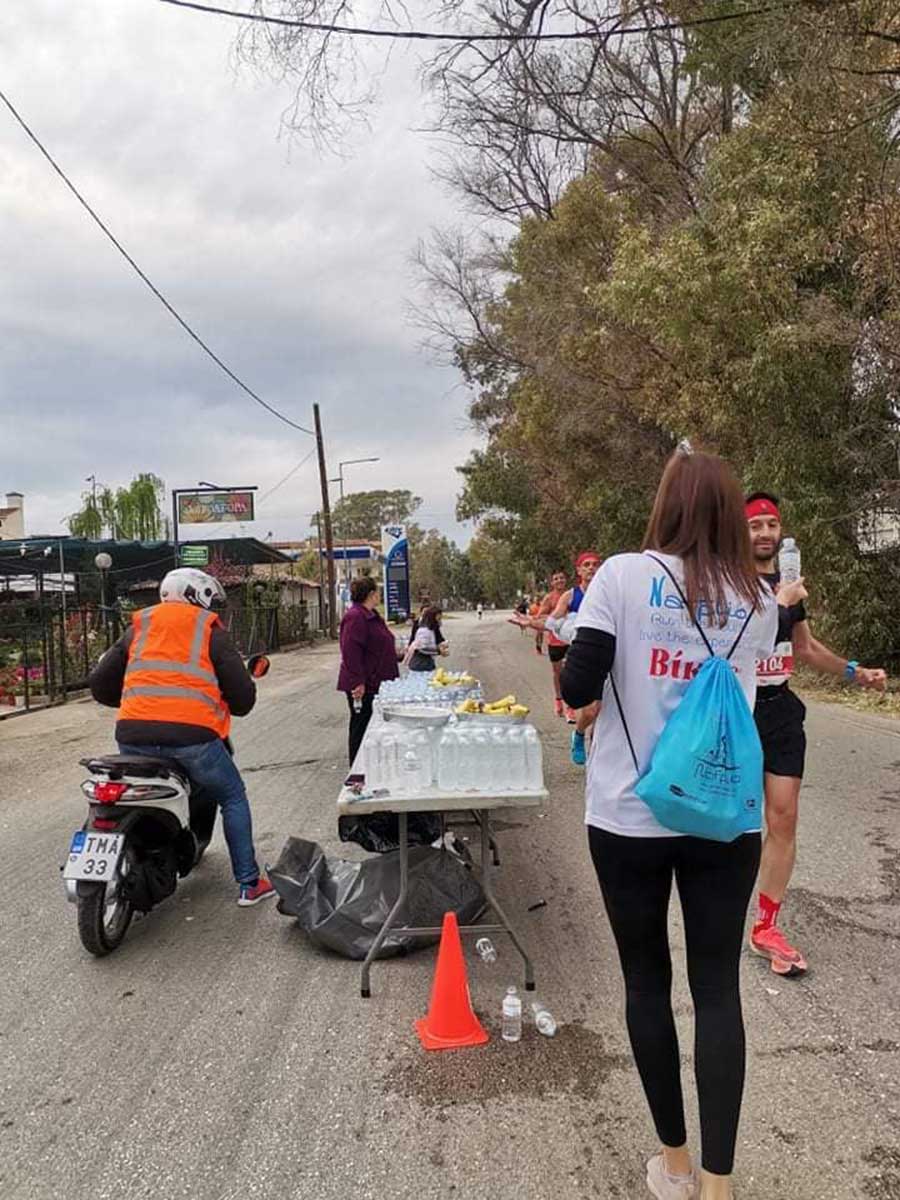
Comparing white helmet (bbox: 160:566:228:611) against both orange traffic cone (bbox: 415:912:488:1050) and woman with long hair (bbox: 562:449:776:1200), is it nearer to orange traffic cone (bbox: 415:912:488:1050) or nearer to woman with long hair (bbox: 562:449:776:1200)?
orange traffic cone (bbox: 415:912:488:1050)

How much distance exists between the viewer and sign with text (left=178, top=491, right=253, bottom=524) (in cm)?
3334

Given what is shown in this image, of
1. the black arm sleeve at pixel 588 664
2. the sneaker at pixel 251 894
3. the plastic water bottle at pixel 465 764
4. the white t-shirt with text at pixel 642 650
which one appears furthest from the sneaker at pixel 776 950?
the sneaker at pixel 251 894

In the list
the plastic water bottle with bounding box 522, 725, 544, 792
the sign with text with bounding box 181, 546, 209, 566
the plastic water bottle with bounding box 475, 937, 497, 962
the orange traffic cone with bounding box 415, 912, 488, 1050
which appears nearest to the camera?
the orange traffic cone with bounding box 415, 912, 488, 1050

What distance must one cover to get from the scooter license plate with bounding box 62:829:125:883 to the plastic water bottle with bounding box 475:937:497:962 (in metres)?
1.75

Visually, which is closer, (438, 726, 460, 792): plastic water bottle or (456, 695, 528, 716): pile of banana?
(438, 726, 460, 792): plastic water bottle

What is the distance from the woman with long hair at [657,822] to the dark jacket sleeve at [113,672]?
312cm

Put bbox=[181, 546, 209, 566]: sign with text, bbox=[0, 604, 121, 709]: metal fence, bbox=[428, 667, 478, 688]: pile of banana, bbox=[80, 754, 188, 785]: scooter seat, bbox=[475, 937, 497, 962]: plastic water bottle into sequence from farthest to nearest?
bbox=[181, 546, 209, 566]: sign with text, bbox=[0, 604, 121, 709]: metal fence, bbox=[428, 667, 478, 688]: pile of banana, bbox=[80, 754, 188, 785]: scooter seat, bbox=[475, 937, 497, 962]: plastic water bottle

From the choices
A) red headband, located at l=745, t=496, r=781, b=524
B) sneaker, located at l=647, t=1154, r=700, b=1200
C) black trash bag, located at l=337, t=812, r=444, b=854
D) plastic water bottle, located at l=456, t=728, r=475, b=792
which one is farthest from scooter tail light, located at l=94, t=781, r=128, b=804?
red headband, located at l=745, t=496, r=781, b=524

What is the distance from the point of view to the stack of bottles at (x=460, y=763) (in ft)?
12.8

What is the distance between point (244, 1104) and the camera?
9.75ft

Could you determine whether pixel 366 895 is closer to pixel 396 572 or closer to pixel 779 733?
pixel 779 733

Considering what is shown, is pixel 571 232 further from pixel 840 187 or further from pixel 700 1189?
pixel 700 1189

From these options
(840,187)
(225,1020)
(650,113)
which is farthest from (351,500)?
(225,1020)

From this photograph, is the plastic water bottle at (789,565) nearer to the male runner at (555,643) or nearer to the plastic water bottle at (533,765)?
the plastic water bottle at (533,765)
